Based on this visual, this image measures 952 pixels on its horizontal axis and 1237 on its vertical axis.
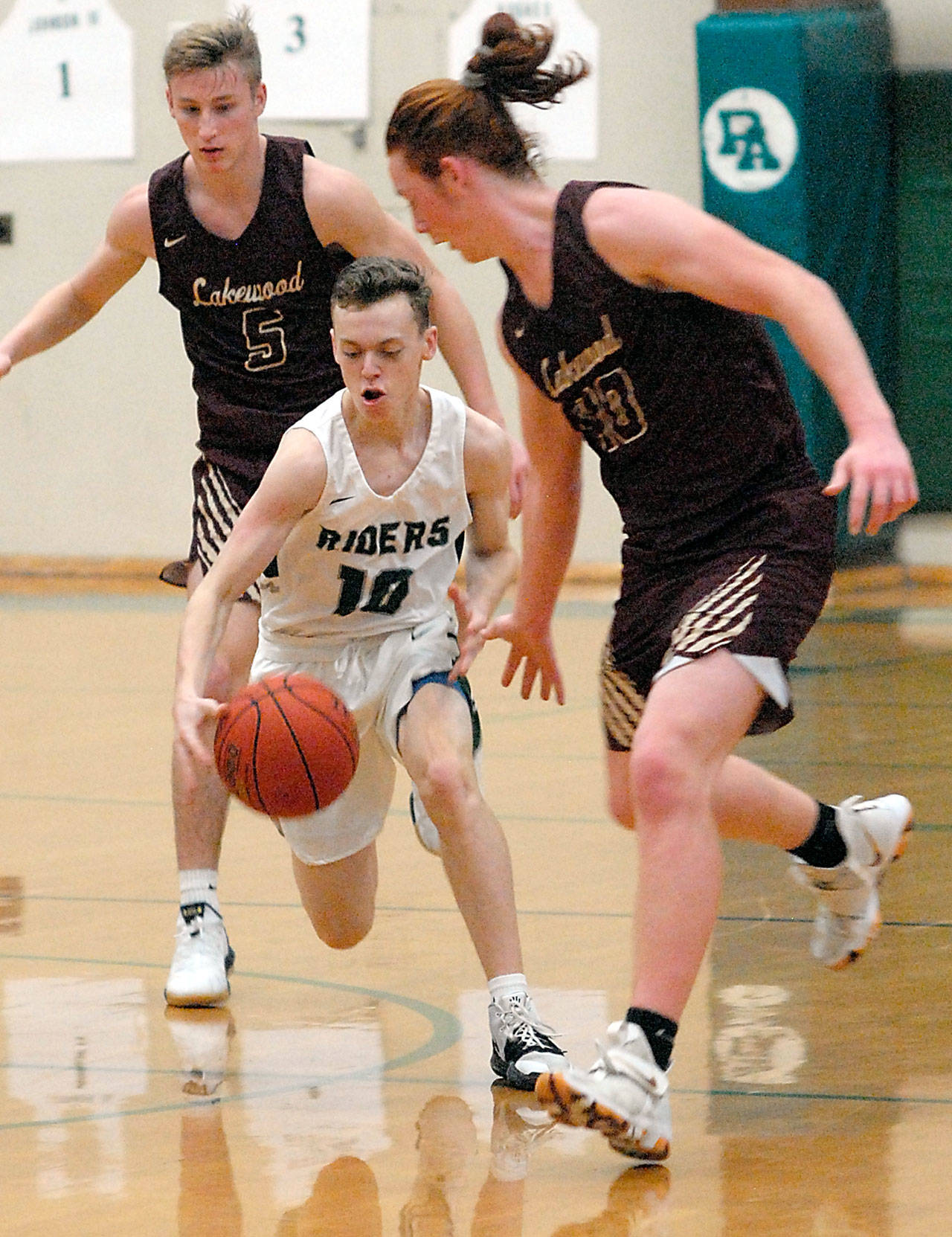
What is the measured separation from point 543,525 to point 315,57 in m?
8.10

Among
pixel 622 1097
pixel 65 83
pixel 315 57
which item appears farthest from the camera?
pixel 65 83

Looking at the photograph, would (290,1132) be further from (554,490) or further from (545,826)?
(545,826)

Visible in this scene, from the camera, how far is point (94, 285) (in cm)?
460

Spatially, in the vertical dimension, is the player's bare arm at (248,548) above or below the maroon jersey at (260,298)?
below

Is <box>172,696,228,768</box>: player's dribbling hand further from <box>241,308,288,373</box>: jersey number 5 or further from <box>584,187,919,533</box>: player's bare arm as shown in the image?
<box>241,308,288,373</box>: jersey number 5

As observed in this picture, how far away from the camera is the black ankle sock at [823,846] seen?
152 inches

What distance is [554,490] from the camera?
3.71 meters

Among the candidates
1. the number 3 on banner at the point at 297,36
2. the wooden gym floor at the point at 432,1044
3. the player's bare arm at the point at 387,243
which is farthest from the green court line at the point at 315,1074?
the number 3 on banner at the point at 297,36

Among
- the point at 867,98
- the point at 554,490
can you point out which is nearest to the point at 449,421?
the point at 554,490

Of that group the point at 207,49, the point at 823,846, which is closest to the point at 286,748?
the point at 823,846

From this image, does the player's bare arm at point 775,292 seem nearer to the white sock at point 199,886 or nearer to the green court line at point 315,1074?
the green court line at point 315,1074

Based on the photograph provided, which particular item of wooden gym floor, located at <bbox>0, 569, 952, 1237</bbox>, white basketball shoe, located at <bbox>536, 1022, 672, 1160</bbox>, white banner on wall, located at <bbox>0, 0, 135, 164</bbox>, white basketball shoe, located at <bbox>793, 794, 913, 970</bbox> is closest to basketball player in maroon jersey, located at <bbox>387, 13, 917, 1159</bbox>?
white basketball shoe, located at <bbox>536, 1022, 672, 1160</bbox>

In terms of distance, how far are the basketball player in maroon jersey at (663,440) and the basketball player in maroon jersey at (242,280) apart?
853mm

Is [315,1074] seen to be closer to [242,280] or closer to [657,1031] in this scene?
[657,1031]
